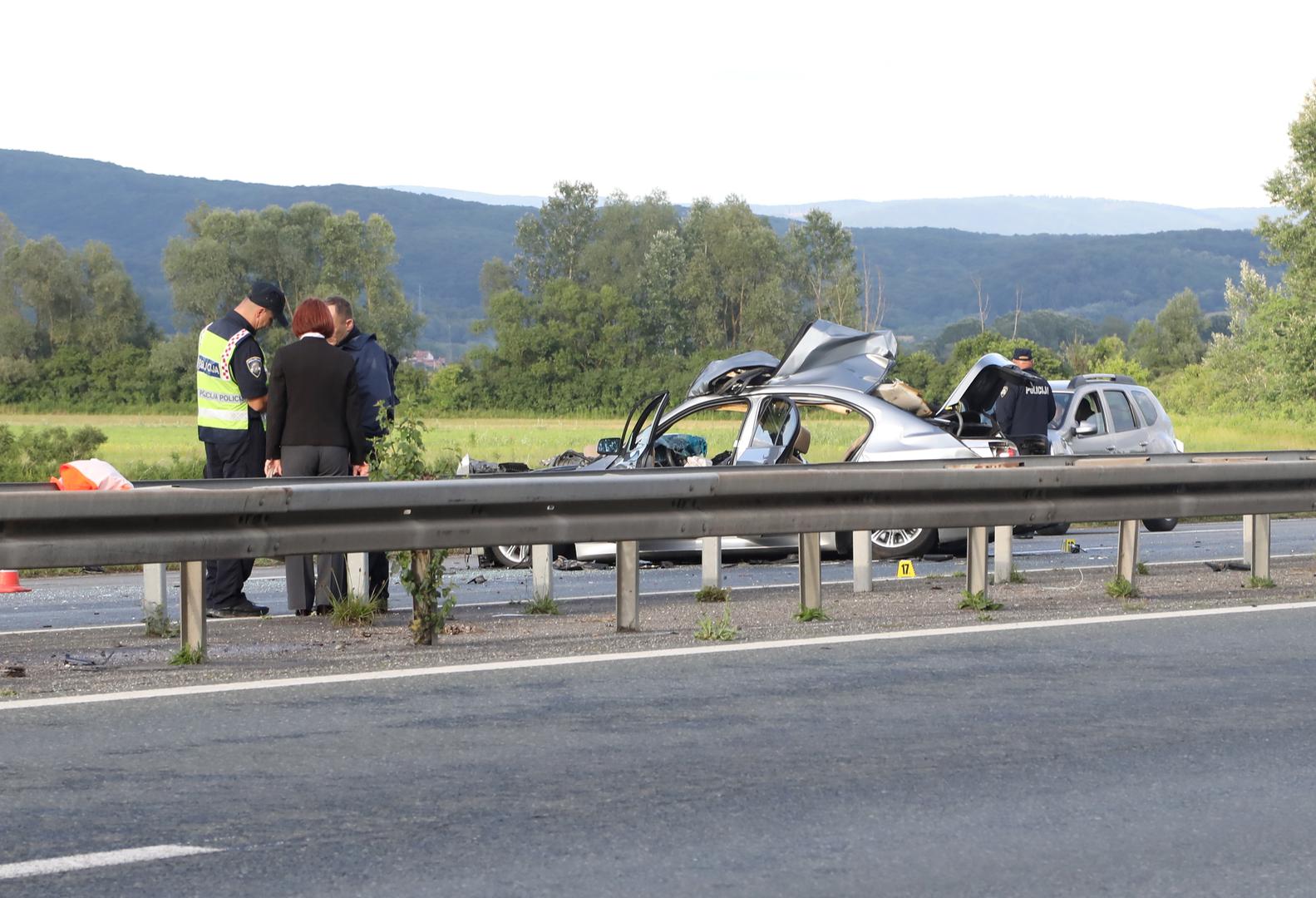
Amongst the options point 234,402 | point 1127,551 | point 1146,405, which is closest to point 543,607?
point 234,402

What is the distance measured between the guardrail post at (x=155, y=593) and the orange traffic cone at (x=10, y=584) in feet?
16.4

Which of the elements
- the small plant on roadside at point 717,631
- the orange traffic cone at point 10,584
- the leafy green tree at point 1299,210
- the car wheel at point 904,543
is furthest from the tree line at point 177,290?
the small plant on roadside at point 717,631

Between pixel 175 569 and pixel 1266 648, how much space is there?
11072 mm

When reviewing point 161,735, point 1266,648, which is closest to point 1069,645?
point 1266,648

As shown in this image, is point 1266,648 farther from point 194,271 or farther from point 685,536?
point 194,271

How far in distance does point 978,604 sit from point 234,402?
4.55 meters

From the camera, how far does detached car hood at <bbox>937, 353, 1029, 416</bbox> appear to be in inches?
570

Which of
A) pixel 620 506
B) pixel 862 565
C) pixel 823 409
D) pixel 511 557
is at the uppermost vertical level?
pixel 823 409

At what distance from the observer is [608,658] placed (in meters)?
8.09

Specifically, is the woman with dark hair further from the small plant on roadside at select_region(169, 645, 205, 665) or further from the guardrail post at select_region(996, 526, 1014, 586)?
Answer: the guardrail post at select_region(996, 526, 1014, 586)

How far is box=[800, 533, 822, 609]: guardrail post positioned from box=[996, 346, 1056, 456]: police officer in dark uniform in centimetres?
800

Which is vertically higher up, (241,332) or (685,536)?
(241,332)

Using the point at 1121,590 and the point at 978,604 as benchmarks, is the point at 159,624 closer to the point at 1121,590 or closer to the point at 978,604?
the point at 978,604

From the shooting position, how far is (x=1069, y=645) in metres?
8.61
